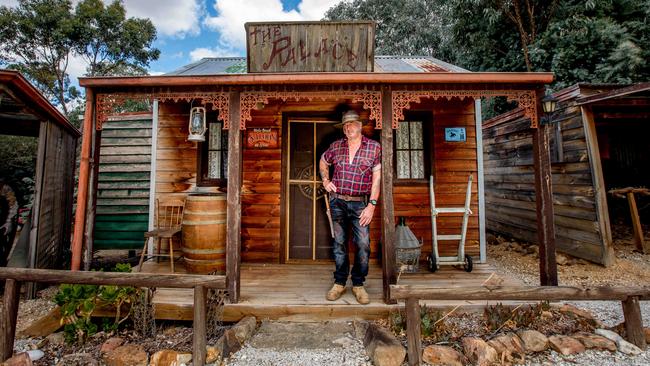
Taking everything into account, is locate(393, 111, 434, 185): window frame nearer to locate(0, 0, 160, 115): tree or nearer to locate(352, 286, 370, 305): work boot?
locate(352, 286, 370, 305): work boot

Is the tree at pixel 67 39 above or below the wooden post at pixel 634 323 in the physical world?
above

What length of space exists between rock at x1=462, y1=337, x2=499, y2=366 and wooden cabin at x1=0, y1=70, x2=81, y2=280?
511 cm

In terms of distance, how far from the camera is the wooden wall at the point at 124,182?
5.83 m

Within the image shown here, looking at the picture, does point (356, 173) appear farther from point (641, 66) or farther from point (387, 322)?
point (641, 66)

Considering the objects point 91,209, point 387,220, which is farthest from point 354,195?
point 91,209

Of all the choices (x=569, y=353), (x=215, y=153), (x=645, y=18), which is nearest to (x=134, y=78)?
(x=215, y=153)

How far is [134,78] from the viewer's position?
10.6ft

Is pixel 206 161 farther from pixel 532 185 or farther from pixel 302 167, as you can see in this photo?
pixel 532 185

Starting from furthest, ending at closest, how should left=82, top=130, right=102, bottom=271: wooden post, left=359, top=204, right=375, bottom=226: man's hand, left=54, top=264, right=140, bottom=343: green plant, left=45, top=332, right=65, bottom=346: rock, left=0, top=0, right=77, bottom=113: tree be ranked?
left=0, top=0, right=77, bottom=113: tree, left=82, top=130, right=102, bottom=271: wooden post, left=359, top=204, right=375, bottom=226: man's hand, left=45, top=332, right=65, bottom=346: rock, left=54, top=264, right=140, bottom=343: green plant

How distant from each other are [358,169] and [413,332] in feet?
5.15

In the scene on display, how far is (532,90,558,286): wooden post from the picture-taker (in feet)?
10.7

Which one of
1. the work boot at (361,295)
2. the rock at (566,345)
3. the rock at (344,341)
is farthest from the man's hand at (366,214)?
the rock at (566,345)

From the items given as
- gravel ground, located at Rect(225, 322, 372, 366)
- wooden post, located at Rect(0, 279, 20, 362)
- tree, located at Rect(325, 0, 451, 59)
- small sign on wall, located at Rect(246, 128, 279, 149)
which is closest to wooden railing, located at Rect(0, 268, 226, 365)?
wooden post, located at Rect(0, 279, 20, 362)

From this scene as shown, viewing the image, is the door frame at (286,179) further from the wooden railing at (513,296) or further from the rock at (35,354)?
the rock at (35,354)
